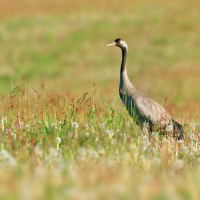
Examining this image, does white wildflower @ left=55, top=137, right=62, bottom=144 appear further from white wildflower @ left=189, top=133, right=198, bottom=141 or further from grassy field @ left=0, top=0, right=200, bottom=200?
white wildflower @ left=189, top=133, right=198, bottom=141

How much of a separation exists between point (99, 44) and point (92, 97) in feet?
64.1

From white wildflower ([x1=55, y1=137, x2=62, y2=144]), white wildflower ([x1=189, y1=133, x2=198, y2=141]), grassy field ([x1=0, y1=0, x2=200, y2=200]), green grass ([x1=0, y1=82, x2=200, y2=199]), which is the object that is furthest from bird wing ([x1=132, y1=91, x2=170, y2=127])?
Result: white wildflower ([x1=55, y1=137, x2=62, y2=144])

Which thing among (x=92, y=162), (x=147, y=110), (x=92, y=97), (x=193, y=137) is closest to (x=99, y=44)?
(x=147, y=110)

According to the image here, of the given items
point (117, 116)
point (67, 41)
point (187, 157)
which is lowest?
point (187, 157)

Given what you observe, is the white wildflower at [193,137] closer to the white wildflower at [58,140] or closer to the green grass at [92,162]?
the green grass at [92,162]

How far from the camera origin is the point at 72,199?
2641mm

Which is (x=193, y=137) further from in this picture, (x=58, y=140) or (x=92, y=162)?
(x=92, y=162)

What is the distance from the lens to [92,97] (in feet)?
22.3

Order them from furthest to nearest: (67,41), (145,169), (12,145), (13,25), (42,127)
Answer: (13,25) → (67,41) → (42,127) → (12,145) → (145,169)

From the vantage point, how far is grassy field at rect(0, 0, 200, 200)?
9.91ft

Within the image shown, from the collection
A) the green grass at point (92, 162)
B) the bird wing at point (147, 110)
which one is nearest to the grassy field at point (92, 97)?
the green grass at point (92, 162)

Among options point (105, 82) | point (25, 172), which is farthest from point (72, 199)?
point (105, 82)

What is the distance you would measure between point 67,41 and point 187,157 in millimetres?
21857

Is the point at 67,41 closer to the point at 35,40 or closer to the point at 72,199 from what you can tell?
the point at 35,40
